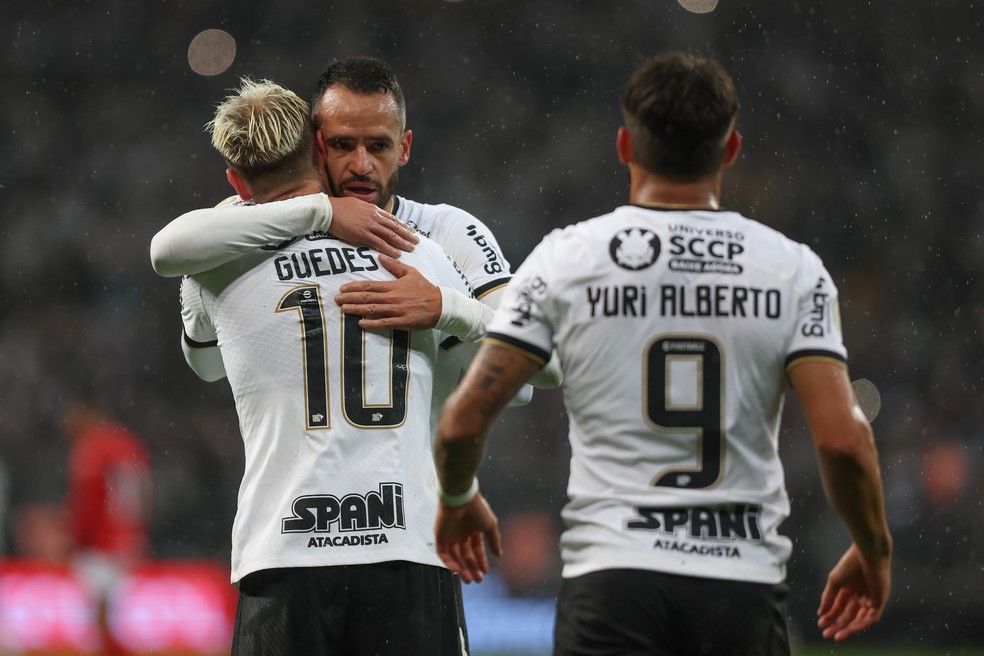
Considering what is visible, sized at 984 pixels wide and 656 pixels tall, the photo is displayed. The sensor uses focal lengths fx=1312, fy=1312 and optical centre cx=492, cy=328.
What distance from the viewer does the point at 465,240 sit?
161 inches

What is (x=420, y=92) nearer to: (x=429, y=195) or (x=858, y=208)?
(x=429, y=195)

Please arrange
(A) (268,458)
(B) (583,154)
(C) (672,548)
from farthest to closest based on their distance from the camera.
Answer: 1. (B) (583,154)
2. (A) (268,458)
3. (C) (672,548)

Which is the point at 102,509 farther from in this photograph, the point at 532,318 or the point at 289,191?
the point at 532,318

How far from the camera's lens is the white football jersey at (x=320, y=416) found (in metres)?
3.29

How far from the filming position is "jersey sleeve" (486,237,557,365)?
2703mm

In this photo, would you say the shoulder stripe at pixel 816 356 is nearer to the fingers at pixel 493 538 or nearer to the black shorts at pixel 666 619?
the black shorts at pixel 666 619

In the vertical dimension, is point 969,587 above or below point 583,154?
below

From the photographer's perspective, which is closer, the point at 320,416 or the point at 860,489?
the point at 860,489

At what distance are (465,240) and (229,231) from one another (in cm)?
92

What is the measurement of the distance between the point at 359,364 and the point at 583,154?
12653mm

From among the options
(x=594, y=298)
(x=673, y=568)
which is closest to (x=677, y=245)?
(x=594, y=298)

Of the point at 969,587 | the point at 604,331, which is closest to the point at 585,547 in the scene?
the point at 604,331

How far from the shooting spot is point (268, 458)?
335 cm

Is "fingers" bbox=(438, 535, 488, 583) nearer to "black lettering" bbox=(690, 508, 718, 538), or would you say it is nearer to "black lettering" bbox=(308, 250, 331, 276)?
"black lettering" bbox=(690, 508, 718, 538)
